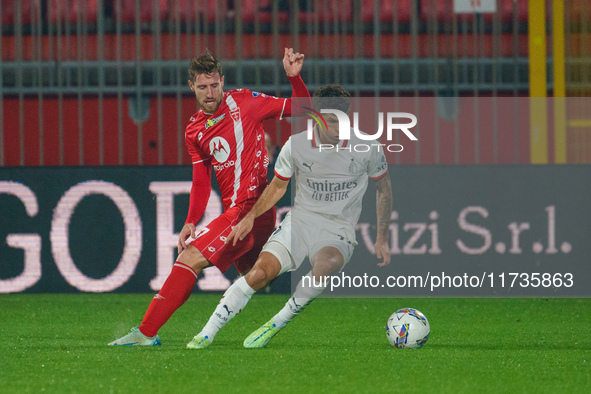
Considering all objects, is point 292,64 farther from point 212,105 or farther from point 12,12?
point 12,12

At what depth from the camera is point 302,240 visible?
16.3 feet

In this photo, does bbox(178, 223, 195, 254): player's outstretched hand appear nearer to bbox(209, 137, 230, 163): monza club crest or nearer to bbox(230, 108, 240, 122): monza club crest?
bbox(209, 137, 230, 163): monza club crest

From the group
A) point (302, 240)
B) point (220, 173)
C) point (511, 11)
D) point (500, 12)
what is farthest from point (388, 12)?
point (302, 240)

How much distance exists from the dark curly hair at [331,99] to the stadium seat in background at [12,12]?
4.32 m

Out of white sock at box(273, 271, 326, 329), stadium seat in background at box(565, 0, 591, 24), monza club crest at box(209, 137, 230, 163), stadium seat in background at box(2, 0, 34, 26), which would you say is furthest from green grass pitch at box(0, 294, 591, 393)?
stadium seat in background at box(2, 0, 34, 26)

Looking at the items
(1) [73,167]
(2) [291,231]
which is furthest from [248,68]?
(2) [291,231]

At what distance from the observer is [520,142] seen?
25.1ft

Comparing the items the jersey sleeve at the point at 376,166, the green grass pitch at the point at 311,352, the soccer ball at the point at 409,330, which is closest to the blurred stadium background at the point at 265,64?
the green grass pitch at the point at 311,352

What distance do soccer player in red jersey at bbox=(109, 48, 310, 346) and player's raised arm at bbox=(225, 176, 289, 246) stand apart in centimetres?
7

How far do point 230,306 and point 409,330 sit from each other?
878mm

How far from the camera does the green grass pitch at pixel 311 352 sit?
3.88 metres

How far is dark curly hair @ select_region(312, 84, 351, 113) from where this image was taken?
4957 mm

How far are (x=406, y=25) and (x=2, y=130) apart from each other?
11.3 ft

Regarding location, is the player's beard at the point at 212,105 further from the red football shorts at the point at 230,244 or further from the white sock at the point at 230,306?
the white sock at the point at 230,306
